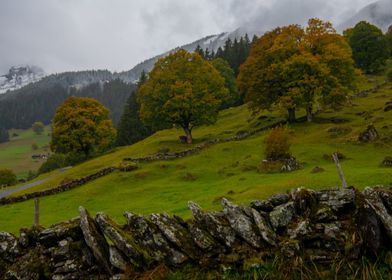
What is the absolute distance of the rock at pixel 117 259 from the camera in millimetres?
9827

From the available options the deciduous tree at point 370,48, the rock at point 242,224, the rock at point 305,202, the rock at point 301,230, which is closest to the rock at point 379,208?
the rock at point 305,202

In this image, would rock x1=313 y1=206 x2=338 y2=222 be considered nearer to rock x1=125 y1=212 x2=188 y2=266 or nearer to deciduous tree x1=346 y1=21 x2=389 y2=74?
rock x1=125 y1=212 x2=188 y2=266

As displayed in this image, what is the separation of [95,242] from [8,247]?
2.92 metres

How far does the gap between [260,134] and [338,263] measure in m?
52.6

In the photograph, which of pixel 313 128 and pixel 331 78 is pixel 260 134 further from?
pixel 331 78

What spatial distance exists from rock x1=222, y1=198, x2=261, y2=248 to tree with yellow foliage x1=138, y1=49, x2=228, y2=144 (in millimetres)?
51993

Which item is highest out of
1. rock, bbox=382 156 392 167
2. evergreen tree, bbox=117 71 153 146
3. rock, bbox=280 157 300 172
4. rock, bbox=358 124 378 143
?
evergreen tree, bbox=117 71 153 146

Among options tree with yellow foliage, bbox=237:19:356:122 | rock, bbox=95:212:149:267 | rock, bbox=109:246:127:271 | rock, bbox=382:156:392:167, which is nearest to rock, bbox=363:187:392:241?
rock, bbox=95:212:149:267

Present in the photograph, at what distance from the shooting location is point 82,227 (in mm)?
10414

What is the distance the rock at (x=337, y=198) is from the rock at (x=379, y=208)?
445 mm

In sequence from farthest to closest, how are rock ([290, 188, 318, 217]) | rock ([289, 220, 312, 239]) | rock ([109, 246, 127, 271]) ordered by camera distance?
rock ([290, 188, 318, 217]), rock ([109, 246, 127, 271]), rock ([289, 220, 312, 239])

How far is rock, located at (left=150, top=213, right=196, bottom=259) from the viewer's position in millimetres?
9945

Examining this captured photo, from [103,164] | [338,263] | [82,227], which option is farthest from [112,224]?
[103,164]

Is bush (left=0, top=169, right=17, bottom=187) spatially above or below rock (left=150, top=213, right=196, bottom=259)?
below
